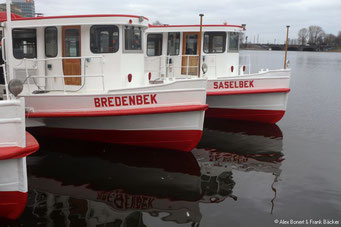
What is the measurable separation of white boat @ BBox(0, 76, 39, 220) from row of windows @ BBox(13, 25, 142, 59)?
3.70 metres

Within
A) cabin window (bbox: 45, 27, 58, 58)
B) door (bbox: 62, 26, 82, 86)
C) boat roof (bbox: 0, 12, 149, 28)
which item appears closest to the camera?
boat roof (bbox: 0, 12, 149, 28)

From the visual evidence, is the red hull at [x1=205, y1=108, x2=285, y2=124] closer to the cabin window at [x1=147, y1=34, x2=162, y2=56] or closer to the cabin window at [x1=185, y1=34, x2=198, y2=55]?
the cabin window at [x1=185, y1=34, x2=198, y2=55]

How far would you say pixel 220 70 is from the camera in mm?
12039

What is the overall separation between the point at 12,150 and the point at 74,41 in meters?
4.21

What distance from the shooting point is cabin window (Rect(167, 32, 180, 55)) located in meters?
12.3

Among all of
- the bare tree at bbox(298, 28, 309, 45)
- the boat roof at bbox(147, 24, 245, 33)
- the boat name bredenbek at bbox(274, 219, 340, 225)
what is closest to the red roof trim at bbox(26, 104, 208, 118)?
the boat name bredenbek at bbox(274, 219, 340, 225)

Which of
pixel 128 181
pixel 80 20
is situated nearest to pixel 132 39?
pixel 80 20

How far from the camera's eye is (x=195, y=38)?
12164 mm

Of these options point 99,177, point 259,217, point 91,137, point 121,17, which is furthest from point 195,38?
point 259,217

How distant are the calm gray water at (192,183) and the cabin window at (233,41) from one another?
3405mm

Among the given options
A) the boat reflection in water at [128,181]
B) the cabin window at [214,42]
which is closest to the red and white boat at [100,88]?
the boat reflection in water at [128,181]

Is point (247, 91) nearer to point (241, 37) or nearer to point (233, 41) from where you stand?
point (233, 41)

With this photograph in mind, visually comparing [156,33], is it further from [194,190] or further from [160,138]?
[194,190]

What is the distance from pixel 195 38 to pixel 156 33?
144 centimetres
